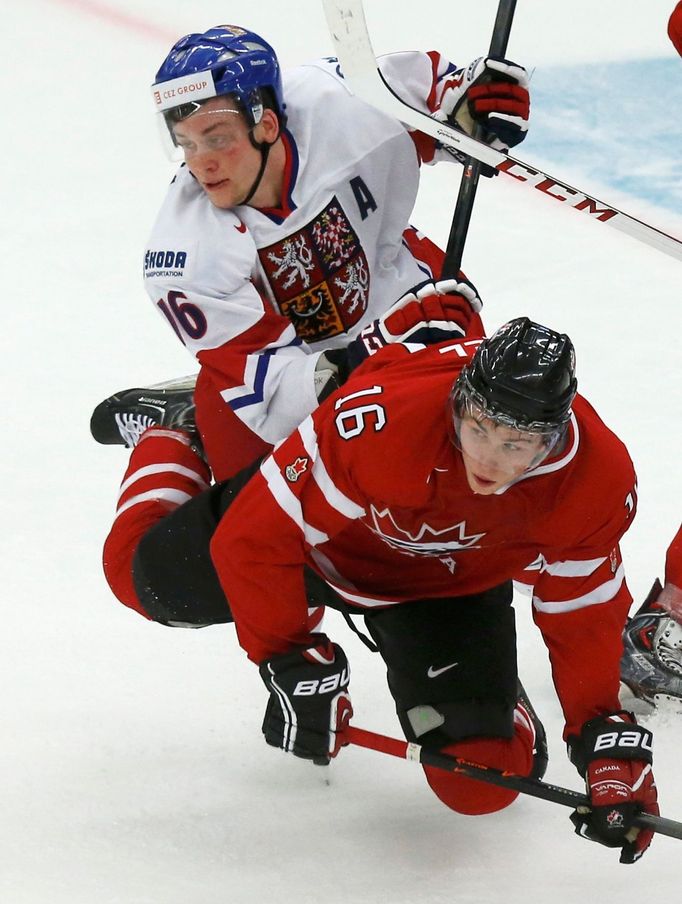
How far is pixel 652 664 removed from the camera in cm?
281

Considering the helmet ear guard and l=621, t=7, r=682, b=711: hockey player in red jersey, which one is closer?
the helmet ear guard

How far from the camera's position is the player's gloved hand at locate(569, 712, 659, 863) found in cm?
212

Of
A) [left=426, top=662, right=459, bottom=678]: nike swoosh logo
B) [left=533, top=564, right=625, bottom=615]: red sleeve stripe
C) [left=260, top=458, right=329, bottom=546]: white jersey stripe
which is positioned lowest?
[left=426, top=662, right=459, bottom=678]: nike swoosh logo

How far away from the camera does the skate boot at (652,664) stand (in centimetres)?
279

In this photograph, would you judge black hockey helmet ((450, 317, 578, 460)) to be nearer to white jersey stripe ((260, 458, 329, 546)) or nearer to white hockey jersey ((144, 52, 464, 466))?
white jersey stripe ((260, 458, 329, 546))

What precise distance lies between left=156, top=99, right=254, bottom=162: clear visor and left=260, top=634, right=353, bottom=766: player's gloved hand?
0.92 meters

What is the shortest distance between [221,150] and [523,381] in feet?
2.98

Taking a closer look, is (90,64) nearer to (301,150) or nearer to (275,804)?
(301,150)

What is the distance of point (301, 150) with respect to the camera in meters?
2.76

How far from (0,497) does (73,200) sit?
1.73 meters

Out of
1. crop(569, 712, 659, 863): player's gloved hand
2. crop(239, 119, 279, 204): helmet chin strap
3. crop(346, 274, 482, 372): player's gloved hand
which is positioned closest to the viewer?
crop(569, 712, 659, 863): player's gloved hand

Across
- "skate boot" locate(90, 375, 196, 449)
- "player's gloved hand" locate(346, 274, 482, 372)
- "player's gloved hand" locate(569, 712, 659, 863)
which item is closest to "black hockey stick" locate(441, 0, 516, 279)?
"player's gloved hand" locate(346, 274, 482, 372)

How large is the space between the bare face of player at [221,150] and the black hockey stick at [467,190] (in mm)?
412

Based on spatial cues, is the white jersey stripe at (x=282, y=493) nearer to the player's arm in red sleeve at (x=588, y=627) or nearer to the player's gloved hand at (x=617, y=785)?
the player's arm in red sleeve at (x=588, y=627)
